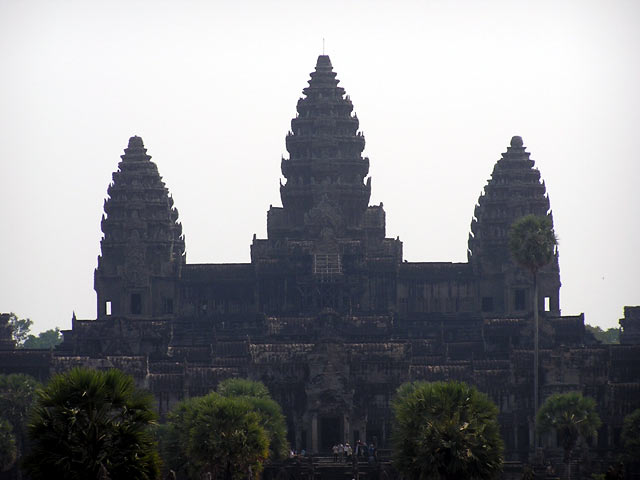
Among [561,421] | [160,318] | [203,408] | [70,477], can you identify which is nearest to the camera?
[70,477]

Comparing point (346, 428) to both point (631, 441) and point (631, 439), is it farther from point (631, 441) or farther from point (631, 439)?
point (631, 441)

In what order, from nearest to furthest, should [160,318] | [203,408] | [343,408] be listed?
1. [203,408]
2. [343,408]
3. [160,318]

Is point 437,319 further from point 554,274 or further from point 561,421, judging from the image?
point 561,421

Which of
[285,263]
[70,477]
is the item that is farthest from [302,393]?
[70,477]

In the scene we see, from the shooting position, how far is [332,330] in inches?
7057

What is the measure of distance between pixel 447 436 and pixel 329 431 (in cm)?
5698

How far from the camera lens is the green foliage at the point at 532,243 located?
170375 mm

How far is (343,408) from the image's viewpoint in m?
167

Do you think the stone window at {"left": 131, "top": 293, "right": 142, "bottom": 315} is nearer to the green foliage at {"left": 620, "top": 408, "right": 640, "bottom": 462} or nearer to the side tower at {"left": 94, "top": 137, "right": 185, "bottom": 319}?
the side tower at {"left": 94, "top": 137, "right": 185, "bottom": 319}

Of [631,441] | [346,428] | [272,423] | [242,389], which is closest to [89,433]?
[272,423]

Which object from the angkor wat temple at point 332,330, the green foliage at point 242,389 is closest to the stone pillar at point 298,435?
the angkor wat temple at point 332,330

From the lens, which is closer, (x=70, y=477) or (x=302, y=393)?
(x=70, y=477)

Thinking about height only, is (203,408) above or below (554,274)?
below

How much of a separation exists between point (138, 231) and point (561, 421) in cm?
6111
